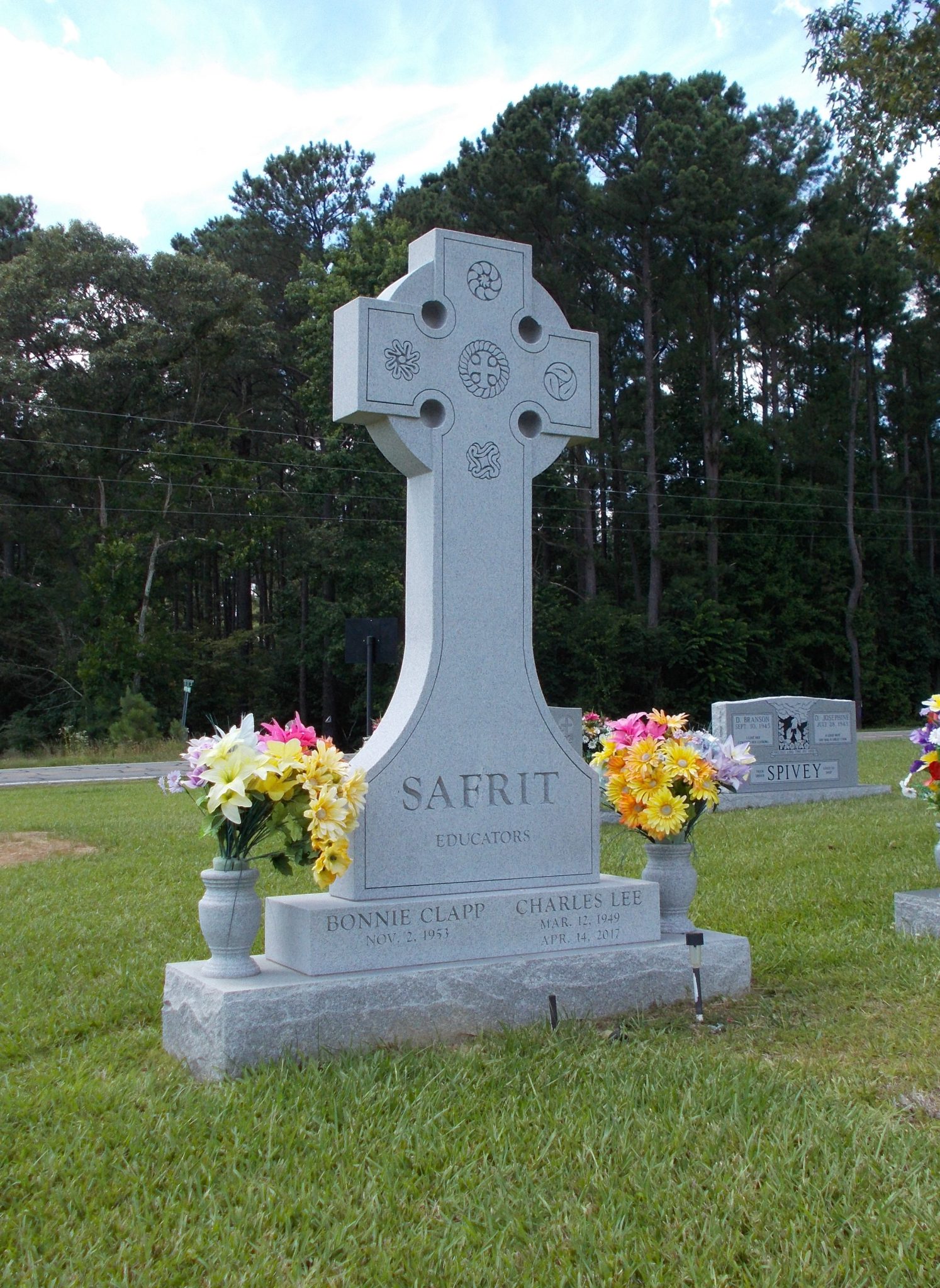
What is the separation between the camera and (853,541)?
1407 inches

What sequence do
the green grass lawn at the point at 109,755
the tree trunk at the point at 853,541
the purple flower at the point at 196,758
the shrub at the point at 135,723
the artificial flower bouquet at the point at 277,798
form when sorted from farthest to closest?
1. the tree trunk at the point at 853,541
2. the shrub at the point at 135,723
3. the green grass lawn at the point at 109,755
4. the purple flower at the point at 196,758
5. the artificial flower bouquet at the point at 277,798

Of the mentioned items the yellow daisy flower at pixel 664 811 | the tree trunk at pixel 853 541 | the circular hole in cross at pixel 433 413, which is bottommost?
the yellow daisy flower at pixel 664 811

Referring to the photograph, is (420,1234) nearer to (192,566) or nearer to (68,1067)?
(68,1067)

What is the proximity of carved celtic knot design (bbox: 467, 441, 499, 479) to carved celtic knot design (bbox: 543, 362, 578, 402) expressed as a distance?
0.44 meters

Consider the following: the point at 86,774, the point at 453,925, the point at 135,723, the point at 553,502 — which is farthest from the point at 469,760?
the point at 553,502

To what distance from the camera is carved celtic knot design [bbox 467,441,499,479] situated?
5.15m

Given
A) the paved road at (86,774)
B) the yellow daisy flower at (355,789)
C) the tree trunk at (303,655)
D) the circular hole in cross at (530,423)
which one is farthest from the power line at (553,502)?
the yellow daisy flower at (355,789)

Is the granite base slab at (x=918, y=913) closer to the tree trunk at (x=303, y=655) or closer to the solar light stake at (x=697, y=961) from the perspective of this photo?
the solar light stake at (x=697, y=961)

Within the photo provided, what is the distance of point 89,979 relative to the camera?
17.6 ft

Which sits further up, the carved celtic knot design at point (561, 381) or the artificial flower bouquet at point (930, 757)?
the carved celtic knot design at point (561, 381)

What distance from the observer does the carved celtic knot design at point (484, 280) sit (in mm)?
5227

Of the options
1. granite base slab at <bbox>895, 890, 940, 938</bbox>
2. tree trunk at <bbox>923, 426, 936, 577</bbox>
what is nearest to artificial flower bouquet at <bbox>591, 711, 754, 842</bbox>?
granite base slab at <bbox>895, 890, 940, 938</bbox>

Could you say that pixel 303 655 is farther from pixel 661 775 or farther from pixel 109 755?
pixel 661 775

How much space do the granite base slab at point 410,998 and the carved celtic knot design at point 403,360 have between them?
7.96 feet
